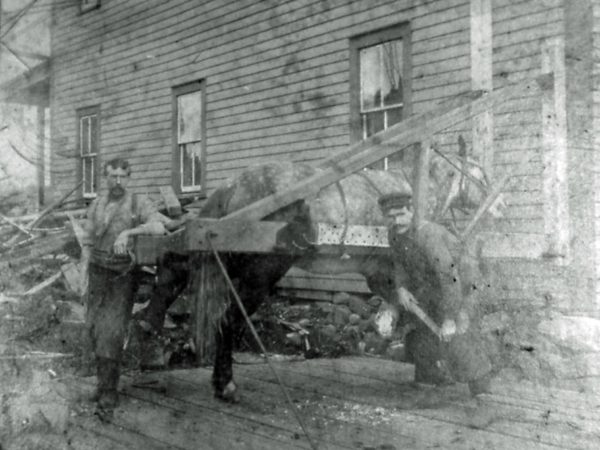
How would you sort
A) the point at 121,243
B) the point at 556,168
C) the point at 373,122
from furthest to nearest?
the point at 373,122, the point at 556,168, the point at 121,243

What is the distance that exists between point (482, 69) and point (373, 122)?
1446 mm

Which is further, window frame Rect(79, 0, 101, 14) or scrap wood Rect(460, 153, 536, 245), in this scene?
window frame Rect(79, 0, 101, 14)

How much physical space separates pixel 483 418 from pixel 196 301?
1796mm

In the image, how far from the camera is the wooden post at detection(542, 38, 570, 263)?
5.15 meters

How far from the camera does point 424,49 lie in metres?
Result: 6.64

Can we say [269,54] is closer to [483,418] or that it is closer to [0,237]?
[0,237]

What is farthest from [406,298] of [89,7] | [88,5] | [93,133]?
[88,5]

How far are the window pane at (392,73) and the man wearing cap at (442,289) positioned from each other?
3096mm

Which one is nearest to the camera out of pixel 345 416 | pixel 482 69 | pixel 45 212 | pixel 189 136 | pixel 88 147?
pixel 345 416

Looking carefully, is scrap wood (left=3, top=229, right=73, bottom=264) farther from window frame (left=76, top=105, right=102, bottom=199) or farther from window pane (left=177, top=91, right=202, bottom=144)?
window pane (left=177, top=91, right=202, bottom=144)

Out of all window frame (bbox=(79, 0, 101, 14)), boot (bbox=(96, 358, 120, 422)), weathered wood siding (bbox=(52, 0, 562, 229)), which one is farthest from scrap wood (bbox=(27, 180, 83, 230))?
window frame (bbox=(79, 0, 101, 14))

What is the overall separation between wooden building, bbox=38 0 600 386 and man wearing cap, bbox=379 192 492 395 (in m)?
0.96

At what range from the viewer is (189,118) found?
8344mm

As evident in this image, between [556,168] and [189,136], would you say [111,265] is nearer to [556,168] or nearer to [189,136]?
[556,168]
